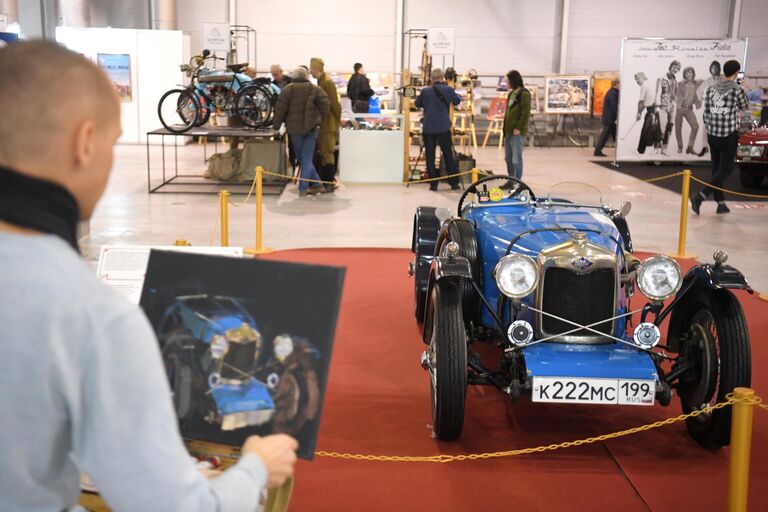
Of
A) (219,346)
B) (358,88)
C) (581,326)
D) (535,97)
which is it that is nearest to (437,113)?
(358,88)

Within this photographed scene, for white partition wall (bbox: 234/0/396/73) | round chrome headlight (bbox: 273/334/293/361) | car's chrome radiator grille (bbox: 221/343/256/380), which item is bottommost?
car's chrome radiator grille (bbox: 221/343/256/380)

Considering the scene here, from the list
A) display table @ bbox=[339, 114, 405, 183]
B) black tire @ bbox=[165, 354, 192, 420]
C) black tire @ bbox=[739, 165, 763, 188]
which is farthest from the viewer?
black tire @ bbox=[739, 165, 763, 188]

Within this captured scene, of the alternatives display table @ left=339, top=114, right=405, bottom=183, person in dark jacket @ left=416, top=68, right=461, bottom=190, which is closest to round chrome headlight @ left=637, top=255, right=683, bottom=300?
person in dark jacket @ left=416, top=68, right=461, bottom=190

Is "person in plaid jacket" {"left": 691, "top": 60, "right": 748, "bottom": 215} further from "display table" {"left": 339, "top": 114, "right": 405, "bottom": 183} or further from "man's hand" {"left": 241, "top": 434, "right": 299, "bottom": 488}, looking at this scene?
"man's hand" {"left": 241, "top": 434, "right": 299, "bottom": 488}

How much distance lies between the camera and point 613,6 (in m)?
21.9

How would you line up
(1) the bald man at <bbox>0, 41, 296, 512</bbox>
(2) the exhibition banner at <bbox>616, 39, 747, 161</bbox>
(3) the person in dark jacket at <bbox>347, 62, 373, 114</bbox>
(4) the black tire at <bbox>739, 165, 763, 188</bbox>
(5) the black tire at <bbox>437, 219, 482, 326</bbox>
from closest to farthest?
1. (1) the bald man at <bbox>0, 41, 296, 512</bbox>
2. (5) the black tire at <bbox>437, 219, 482, 326</bbox>
3. (4) the black tire at <bbox>739, 165, 763, 188</bbox>
4. (2) the exhibition banner at <bbox>616, 39, 747, 161</bbox>
5. (3) the person in dark jacket at <bbox>347, 62, 373, 114</bbox>

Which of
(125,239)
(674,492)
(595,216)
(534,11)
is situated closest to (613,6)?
(534,11)

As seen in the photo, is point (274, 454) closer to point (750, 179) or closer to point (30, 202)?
point (30, 202)

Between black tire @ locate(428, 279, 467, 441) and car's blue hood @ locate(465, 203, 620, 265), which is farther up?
car's blue hood @ locate(465, 203, 620, 265)

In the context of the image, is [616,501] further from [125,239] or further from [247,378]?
[125,239]

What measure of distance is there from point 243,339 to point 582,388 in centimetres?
248

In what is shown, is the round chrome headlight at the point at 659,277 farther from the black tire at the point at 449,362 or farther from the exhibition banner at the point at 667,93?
the exhibition banner at the point at 667,93

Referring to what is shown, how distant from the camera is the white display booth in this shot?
19.1 meters

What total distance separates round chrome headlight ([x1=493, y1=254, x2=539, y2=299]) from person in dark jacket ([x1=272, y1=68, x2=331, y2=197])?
784 centimetres
